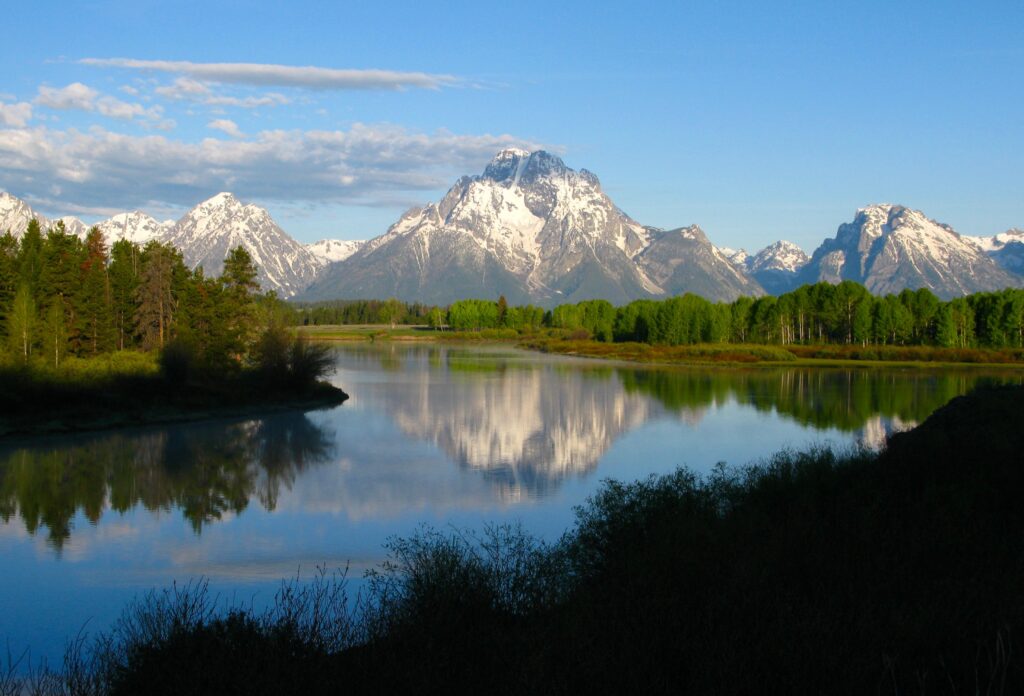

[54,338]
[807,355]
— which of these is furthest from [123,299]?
[807,355]

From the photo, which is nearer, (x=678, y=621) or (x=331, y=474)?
(x=678, y=621)

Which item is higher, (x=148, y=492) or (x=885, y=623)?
(x=885, y=623)

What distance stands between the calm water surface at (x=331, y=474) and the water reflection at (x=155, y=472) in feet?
0.34

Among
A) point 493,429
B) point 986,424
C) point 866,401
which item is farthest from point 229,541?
point 866,401

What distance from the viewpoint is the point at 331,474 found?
94.3 feet

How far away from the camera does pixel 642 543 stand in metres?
13.2

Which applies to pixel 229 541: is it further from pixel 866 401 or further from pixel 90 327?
pixel 90 327

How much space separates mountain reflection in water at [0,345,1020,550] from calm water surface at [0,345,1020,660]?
0.12 meters

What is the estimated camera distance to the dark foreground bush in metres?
7.93

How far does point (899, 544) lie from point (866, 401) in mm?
43016

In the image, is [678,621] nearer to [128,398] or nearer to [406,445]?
[406,445]

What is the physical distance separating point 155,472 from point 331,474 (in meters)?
5.42

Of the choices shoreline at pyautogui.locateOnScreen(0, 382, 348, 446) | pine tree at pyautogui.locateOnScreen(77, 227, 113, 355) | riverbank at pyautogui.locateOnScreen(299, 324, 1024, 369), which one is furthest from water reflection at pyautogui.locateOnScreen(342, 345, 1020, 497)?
pine tree at pyautogui.locateOnScreen(77, 227, 113, 355)

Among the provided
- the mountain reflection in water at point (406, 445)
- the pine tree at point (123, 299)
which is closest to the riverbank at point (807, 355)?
the pine tree at point (123, 299)
